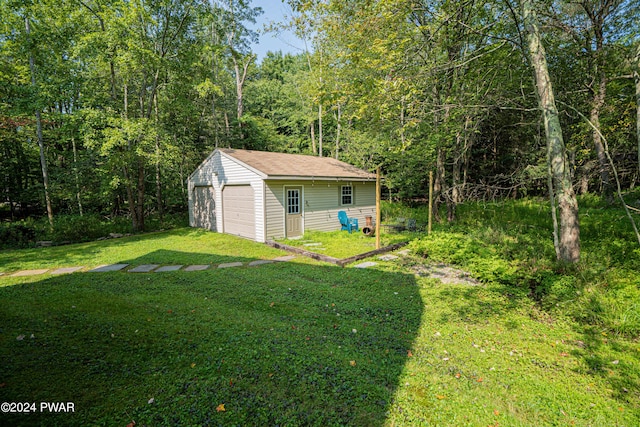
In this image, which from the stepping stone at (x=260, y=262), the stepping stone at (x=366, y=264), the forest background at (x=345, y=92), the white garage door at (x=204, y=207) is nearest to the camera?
the stepping stone at (x=366, y=264)

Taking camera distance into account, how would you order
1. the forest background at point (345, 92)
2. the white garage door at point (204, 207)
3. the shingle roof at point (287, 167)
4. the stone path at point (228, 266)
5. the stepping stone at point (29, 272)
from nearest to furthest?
the stone path at point (228, 266)
the stepping stone at point (29, 272)
the forest background at point (345, 92)
the shingle roof at point (287, 167)
the white garage door at point (204, 207)

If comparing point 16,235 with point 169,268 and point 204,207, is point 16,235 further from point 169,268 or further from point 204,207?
point 169,268

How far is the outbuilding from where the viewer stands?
9648 mm

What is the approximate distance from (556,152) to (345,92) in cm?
460

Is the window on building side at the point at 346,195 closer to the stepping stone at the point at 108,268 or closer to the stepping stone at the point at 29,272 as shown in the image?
the stepping stone at the point at 108,268

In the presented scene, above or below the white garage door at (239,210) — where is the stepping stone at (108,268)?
below

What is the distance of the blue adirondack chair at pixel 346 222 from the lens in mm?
11303

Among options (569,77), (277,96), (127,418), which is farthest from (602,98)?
(277,96)

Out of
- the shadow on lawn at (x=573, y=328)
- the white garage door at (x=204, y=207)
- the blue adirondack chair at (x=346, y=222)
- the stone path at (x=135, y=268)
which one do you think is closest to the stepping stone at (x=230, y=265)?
the stone path at (x=135, y=268)

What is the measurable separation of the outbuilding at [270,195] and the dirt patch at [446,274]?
5.16 meters

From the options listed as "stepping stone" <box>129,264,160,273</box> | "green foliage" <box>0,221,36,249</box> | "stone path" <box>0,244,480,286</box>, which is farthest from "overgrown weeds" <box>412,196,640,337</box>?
"green foliage" <box>0,221,36,249</box>

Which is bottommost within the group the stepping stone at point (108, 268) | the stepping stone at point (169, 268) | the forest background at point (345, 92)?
the stepping stone at point (169, 268)

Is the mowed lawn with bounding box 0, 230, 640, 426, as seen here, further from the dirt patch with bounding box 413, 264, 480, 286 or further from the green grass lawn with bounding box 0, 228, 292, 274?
the green grass lawn with bounding box 0, 228, 292, 274

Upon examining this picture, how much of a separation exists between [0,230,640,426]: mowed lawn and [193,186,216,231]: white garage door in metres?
7.06
